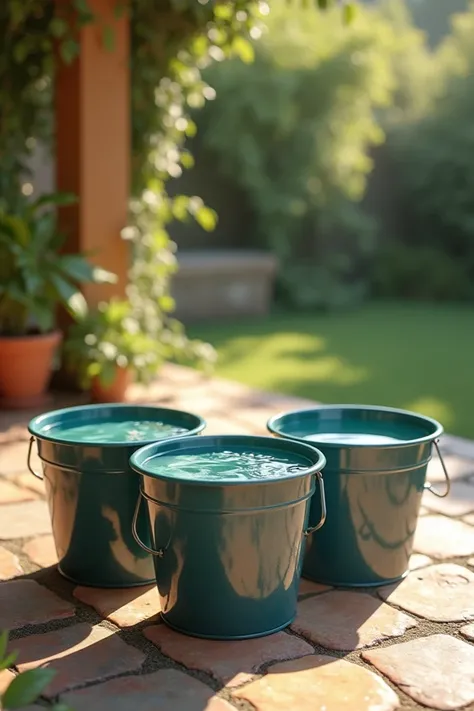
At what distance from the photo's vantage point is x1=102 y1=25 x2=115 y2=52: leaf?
468 centimetres

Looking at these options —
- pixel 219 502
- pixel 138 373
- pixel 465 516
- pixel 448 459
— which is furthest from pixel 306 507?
pixel 138 373

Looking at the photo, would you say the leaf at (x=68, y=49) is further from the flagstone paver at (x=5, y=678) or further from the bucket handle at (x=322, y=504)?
the flagstone paver at (x=5, y=678)

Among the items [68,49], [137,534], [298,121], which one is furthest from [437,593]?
[298,121]

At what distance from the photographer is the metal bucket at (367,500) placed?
99.0 inches

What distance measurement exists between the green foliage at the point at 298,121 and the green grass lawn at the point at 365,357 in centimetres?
96

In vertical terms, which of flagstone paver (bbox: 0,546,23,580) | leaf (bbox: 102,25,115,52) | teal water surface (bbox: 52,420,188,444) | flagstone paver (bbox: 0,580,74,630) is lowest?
flagstone paver (bbox: 0,580,74,630)

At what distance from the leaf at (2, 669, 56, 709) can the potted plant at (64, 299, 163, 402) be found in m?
3.10

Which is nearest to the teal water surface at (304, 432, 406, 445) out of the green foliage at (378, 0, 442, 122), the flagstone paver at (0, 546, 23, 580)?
the flagstone paver at (0, 546, 23, 580)

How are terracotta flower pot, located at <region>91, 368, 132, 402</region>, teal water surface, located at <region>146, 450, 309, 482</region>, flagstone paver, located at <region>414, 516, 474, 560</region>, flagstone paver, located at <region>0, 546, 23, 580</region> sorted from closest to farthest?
teal water surface, located at <region>146, 450, 309, 482</region>, flagstone paver, located at <region>0, 546, 23, 580</region>, flagstone paver, located at <region>414, 516, 474, 560</region>, terracotta flower pot, located at <region>91, 368, 132, 402</region>

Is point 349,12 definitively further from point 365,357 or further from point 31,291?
point 365,357

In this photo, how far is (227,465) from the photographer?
2371 mm

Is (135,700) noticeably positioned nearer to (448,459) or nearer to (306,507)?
(306,507)

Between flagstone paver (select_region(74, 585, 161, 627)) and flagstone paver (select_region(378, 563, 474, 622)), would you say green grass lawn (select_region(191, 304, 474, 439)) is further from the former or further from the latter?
flagstone paver (select_region(74, 585, 161, 627))

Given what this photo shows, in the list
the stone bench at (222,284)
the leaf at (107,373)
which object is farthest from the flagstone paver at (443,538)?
the stone bench at (222,284)
